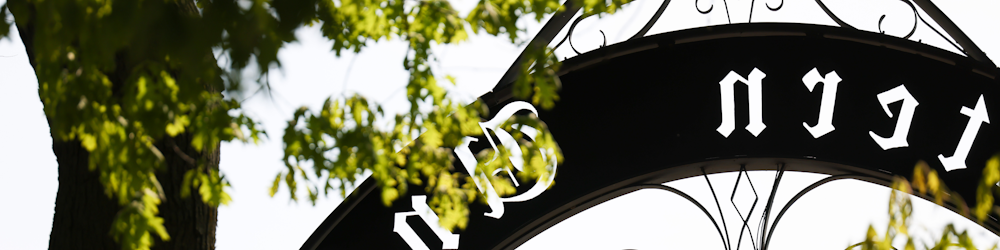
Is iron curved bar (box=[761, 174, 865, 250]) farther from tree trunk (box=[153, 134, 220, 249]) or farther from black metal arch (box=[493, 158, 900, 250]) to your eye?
tree trunk (box=[153, 134, 220, 249])

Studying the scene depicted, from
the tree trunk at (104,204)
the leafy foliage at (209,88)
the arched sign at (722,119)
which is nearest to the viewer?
the leafy foliage at (209,88)

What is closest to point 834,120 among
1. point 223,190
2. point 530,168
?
point 530,168

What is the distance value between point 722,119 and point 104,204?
2.96m

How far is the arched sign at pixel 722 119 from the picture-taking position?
3.69 metres

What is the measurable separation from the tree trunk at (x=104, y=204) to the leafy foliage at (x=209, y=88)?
0.17 ft

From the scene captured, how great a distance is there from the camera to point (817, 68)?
3.82 metres

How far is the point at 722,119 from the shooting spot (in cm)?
382

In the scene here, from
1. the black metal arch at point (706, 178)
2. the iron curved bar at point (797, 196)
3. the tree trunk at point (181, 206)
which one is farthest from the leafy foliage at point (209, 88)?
the iron curved bar at point (797, 196)

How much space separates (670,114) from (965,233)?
233cm

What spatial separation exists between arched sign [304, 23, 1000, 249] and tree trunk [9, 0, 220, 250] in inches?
39.9

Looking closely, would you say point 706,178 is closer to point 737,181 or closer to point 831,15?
point 737,181

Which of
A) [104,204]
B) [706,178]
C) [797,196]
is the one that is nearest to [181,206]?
[104,204]

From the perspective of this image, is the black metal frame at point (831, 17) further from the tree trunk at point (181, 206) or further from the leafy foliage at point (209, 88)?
the tree trunk at point (181, 206)

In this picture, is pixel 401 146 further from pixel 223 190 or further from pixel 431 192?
pixel 223 190
